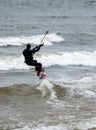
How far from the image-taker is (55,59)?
25875 mm

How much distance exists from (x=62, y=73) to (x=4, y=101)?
597cm

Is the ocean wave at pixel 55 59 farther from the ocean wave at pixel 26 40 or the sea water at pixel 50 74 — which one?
the ocean wave at pixel 26 40

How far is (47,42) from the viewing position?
107ft

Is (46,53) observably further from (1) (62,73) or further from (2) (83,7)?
(2) (83,7)

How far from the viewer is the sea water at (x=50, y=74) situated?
14.5m

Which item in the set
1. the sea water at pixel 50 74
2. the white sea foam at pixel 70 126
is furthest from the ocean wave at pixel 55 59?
the white sea foam at pixel 70 126

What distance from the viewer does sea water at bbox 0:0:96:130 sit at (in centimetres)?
1445

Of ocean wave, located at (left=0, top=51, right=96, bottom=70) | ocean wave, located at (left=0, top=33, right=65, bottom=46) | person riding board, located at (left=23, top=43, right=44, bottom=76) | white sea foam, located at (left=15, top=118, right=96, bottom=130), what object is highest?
person riding board, located at (left=23, top=43, right=44, bottom=76)

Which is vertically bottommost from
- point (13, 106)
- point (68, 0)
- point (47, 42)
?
point (68, 0)

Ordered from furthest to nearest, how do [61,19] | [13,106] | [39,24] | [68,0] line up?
[68,0]
[61,19]
[39,24]
[13,106]

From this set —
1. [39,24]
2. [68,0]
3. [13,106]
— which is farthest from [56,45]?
[68,0]

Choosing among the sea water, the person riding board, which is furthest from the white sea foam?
the person riding board

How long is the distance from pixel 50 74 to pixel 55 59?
4222mm

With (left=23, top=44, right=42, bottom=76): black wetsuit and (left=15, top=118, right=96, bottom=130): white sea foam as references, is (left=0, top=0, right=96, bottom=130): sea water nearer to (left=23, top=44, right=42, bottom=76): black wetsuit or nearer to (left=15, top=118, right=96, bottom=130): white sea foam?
(left=15, top=118, right=96, bottom=130): white sea foam
